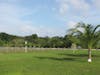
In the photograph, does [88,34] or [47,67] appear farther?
[88,34]

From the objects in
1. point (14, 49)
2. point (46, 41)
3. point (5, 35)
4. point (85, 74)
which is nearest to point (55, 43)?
point (46, 41)

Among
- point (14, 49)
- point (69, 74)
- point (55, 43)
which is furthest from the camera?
point (55, 43)

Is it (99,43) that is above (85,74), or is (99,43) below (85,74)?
above

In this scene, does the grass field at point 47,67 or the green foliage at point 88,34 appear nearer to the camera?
the grass field at point 47,67

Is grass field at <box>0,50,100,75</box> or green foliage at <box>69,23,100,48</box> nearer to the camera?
grass field at <box>0,50,100,75</box>

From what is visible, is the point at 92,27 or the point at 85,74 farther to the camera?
the point at 92,27

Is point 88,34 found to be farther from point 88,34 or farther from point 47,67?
point 47,67

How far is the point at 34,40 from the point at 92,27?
107907 mm

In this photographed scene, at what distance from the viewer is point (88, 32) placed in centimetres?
3422

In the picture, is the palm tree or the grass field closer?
the grass field

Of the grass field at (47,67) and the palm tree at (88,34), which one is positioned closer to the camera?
the grass field at (47,67)

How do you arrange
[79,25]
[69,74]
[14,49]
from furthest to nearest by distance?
[14,49] < [79,25] < [69,74]

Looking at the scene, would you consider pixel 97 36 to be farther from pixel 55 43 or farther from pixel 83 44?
pixel 55 43

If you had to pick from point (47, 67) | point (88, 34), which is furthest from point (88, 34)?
Answer: point (47, 67)
